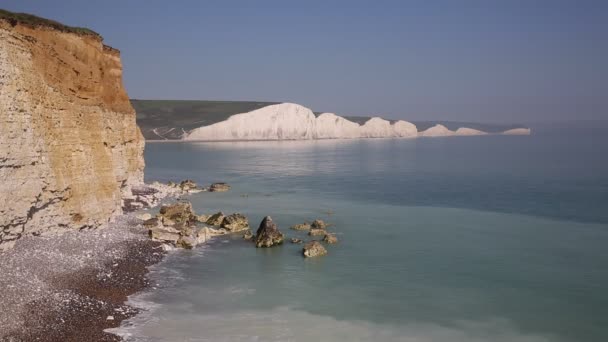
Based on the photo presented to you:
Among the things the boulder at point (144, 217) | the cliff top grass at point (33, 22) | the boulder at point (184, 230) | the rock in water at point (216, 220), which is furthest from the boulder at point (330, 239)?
the cliff top grass at point (33, 22)

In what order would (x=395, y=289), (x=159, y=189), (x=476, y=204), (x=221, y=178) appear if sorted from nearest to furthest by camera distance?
1. (x=395, y=289)
2. (x=476, y=204)
3. (x=159, y=189)
4. (x=221, y=178)

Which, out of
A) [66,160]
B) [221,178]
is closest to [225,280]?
[66,160]

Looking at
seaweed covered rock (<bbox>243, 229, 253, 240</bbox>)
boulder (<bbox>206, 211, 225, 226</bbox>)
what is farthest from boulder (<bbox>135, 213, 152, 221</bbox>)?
seaweed covered rock (<bbox>243, 229, 253, 240</bbox>)

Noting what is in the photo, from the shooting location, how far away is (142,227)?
20406 millimetres

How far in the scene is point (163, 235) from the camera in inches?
750

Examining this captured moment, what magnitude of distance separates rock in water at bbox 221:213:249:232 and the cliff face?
15.6 ft

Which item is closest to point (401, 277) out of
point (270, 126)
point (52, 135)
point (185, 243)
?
point (185, 243)

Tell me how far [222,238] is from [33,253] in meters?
7.86

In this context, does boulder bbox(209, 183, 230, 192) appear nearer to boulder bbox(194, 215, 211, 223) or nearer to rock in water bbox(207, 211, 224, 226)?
boulder bbox(194, 215, 211, 223)

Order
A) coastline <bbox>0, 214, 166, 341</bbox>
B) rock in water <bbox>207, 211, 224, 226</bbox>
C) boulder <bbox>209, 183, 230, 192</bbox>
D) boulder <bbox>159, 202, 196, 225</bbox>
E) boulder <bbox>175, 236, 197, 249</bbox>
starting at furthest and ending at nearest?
boulder <bbox>209, 183, 230, 192</bbox>
boulder <bbox>159, 202, 196, 225</bbox>
rock in water <bbox>207, 211, 224, 226</bbox>
boulder <bbox>175, 236, 197, 249</bbox>
coastline <bbox>0, 214, 166, 341</bbox>

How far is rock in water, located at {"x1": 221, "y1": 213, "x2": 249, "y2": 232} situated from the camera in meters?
21.7

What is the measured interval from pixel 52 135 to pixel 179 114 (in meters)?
124

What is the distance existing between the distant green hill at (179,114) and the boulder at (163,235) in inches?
4170

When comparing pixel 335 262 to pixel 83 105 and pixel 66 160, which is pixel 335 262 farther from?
pixel 83 105
